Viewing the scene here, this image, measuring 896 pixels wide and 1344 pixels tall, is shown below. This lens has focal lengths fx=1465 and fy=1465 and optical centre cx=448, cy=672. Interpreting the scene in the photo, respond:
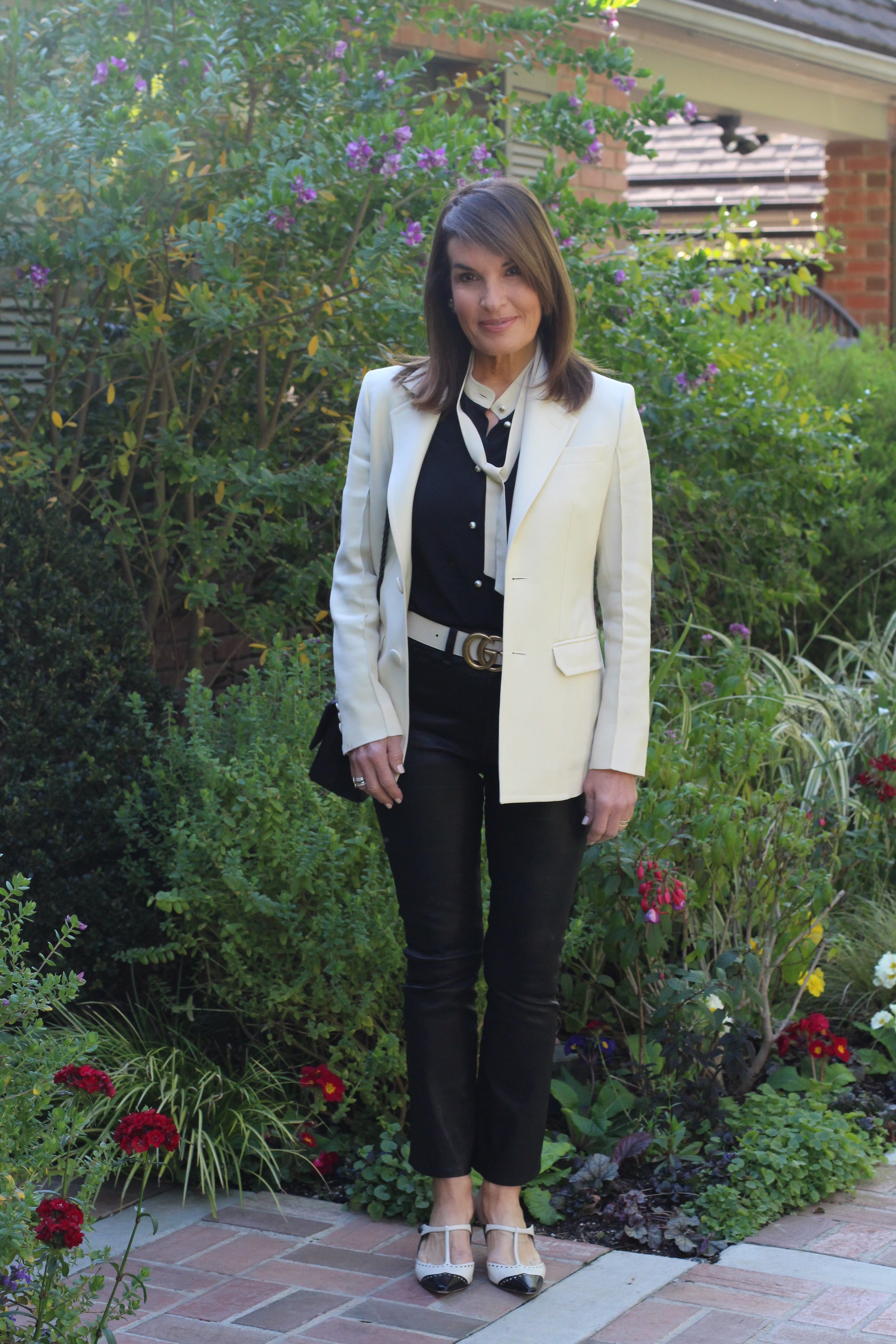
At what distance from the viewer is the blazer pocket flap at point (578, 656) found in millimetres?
2600

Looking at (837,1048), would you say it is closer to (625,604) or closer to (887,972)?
(887,972)

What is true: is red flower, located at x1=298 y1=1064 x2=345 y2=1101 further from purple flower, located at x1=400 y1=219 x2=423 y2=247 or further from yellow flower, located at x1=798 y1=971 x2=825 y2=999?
purple flower, located at x1=400 y1=219 x2=423 y2=247

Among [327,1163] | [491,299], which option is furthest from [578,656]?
[327,1163]

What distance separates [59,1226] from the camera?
1997 millimetres

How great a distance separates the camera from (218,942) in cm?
349

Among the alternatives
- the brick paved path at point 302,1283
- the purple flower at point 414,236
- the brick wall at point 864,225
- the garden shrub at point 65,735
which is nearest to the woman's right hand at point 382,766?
the brick paved path at point 302,1283

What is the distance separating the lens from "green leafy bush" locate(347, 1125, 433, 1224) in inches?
119

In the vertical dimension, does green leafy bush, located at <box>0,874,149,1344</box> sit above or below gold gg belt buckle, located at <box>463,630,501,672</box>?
below

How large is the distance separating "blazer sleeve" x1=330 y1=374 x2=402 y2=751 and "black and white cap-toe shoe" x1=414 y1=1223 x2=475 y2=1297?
934mm

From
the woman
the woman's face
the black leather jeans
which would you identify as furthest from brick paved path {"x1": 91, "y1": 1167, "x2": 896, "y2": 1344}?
the woman's face

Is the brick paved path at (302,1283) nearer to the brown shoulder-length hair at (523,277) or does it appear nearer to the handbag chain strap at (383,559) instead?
the handbag chain strap at (383,559)

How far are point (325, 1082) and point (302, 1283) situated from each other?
21.3 inches

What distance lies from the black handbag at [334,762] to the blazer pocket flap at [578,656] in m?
0.37

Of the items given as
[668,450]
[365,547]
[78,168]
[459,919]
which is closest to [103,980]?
[459,919]
